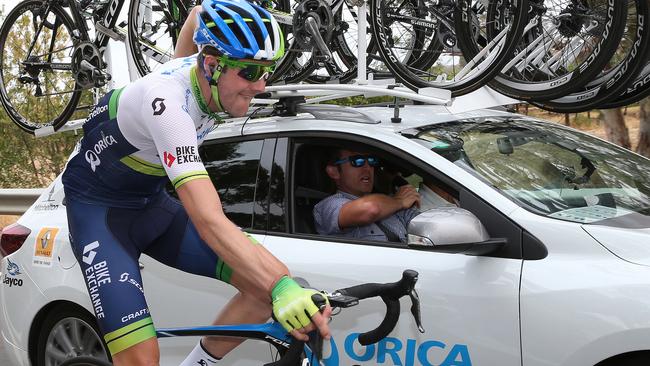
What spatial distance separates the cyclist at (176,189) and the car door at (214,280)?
1.21 feet

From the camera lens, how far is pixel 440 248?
3299 millimetres

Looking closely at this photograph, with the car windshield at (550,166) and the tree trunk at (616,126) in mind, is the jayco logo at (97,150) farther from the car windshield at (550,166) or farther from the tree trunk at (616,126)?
the tree trunk at (616,126)

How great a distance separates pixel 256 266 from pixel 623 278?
134 cm

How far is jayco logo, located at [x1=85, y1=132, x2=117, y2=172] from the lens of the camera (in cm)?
346

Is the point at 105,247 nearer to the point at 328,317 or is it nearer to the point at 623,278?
the point at 328,317

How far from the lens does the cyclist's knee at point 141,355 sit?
128 inches

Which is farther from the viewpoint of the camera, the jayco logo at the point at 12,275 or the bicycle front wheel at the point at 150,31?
the bicycle front wheel at the point at 150,31

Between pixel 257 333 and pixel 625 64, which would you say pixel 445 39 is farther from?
pixel 257 333

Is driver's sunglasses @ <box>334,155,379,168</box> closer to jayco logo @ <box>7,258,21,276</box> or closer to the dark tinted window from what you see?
the dark tinted window

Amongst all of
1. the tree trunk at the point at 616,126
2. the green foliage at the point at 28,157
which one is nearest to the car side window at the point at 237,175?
the tree trunk at the point at 616,126

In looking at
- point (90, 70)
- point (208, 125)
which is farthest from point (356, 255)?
point (90, 70)

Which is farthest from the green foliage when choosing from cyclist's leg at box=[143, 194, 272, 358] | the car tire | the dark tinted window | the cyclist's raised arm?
cyclist's leg at box=[143, 194, 272, 358]

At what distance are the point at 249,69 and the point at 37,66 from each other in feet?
12.2

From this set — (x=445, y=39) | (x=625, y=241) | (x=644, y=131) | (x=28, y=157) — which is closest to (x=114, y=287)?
(x=625, y=241)
